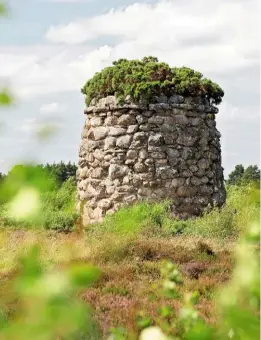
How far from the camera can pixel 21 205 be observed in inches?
60.9

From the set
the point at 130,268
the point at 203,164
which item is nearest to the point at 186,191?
the point at 203,164

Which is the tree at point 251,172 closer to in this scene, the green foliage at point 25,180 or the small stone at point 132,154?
the small stone at point 132,154

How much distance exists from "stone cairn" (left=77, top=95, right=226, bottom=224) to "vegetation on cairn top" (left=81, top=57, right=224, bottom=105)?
0.54 feet

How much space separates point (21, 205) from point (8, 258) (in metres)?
9.25

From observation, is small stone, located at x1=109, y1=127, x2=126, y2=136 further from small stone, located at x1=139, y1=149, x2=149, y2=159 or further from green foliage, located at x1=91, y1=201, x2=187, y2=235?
green foliage, located at x1=91, y1=201, x2=187, y2=235

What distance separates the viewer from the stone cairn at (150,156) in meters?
15.0

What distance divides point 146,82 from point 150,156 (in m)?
1.51

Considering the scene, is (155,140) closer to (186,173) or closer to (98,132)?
(186,173)

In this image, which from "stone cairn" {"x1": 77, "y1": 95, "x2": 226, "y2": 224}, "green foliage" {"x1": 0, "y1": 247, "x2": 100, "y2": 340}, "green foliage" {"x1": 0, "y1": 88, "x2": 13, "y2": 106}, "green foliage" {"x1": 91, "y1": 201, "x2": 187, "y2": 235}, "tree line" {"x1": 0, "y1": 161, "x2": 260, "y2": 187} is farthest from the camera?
"tree line" {"x1": 0, "y1": 161, "x2": 260, "y2": 187}

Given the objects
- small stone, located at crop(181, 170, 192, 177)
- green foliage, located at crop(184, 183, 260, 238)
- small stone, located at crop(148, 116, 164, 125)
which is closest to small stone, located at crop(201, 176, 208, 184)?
small stone, located at crop(181, 170, 192, 177)

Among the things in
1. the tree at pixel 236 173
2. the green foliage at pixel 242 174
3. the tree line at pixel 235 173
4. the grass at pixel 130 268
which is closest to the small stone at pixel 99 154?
the grass at pixel 130 268

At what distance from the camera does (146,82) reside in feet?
49.8

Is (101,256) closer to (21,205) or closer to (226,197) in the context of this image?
(226,197)

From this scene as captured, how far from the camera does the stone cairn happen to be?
15000mm
